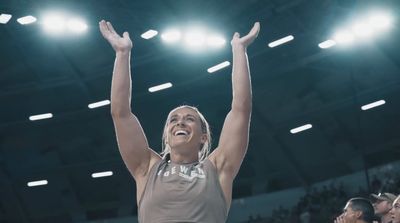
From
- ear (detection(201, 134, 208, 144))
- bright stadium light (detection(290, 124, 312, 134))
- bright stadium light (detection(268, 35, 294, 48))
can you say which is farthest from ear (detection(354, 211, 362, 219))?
bright stadium light (detection(290, 124, 312, 134))

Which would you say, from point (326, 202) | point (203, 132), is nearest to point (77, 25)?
point (326, 202)

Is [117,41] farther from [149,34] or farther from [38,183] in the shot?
[38,183]

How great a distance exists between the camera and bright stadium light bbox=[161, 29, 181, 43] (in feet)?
45.3

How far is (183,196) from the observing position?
9.16 feet

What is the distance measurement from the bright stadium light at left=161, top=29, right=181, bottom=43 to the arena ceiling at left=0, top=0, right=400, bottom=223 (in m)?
0.23

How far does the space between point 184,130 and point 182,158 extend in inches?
5.0

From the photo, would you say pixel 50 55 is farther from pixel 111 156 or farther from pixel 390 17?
pixel 390 17

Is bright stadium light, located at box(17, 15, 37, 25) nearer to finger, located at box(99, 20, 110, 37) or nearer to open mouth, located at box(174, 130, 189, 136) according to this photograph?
finger, located at box(99, 20, 110, 37)

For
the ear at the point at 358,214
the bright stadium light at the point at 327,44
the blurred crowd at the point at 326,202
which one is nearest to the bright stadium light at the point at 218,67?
the bright stadium light at the point at 327,44

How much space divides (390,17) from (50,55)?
7655 millimetres

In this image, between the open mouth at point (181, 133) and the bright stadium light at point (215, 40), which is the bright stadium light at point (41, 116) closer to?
the bright stadium light at point (215, 40)

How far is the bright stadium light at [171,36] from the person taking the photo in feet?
45.3

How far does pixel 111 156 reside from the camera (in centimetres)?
1911

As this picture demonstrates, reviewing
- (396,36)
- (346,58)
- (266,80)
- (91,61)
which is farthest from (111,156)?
(396,36)
